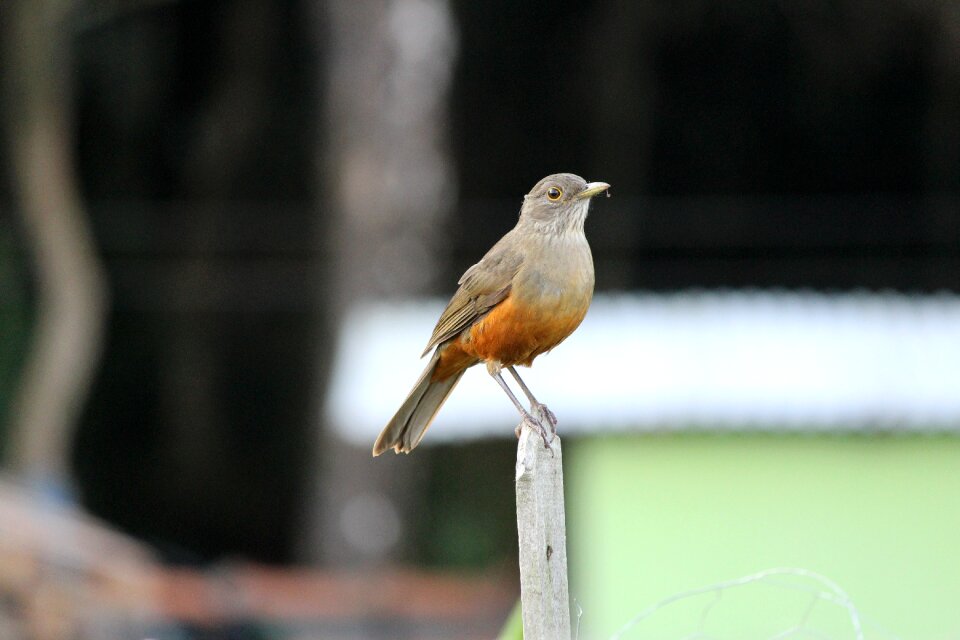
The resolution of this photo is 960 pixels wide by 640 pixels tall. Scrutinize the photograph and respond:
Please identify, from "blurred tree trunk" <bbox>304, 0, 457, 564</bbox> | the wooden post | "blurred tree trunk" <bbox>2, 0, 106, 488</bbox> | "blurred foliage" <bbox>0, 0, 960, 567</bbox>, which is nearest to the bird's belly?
the wooden post

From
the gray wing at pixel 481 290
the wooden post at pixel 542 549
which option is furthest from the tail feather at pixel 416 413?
the wooden post at pixel 542 549

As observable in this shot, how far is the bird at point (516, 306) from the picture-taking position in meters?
4.17

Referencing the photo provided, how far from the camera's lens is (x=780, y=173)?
41.3 feet

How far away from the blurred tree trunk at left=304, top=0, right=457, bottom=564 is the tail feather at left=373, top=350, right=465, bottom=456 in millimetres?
4585

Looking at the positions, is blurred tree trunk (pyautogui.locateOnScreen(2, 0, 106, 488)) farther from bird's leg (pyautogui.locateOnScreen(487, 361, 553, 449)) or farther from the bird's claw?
the bird's claw

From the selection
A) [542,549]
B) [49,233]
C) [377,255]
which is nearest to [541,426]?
[542,549]

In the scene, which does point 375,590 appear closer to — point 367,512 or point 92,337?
point 367,512

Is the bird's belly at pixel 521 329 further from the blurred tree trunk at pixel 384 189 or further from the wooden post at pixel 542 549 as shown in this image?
the blurred tree trunk at pixel 384 189

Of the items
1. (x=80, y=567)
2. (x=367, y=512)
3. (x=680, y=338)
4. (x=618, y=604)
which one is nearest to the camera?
(x=618, y=604)

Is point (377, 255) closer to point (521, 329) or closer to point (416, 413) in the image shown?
point (416, 413)

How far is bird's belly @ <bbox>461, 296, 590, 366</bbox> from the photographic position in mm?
4137

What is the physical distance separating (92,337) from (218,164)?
2.52 m

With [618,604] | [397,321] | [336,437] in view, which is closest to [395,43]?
[397,321]

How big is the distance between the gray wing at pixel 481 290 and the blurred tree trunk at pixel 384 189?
4.60 meters
